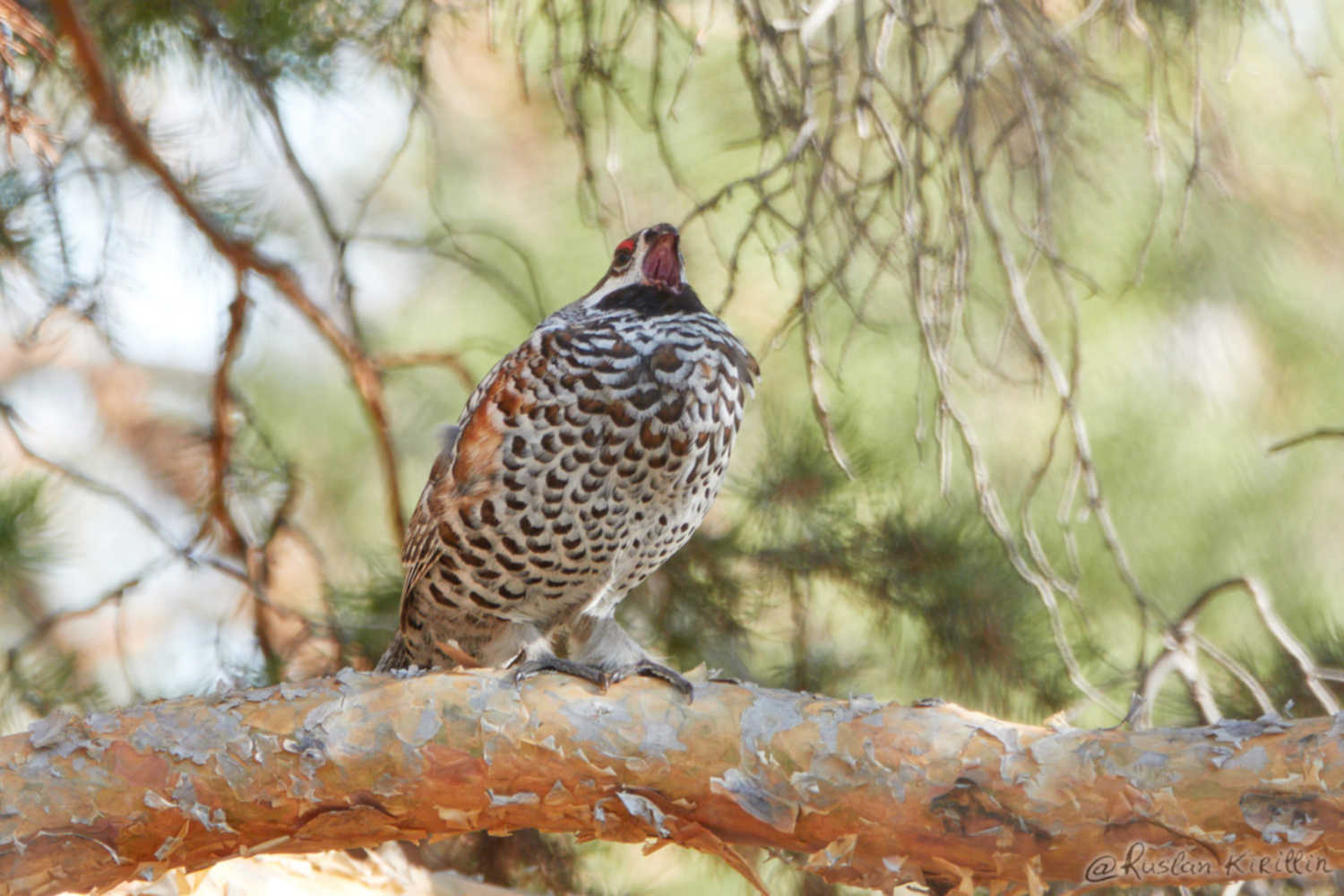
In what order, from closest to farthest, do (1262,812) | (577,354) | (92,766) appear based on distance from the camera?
(1262,812) → (92,766) → (577,354)

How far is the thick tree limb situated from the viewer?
172 centimetres

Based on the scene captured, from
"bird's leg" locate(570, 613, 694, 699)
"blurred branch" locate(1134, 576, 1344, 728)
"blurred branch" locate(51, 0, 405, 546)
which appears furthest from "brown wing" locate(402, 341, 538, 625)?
"blurred branch" locate(1134, 576, 1344, 728)

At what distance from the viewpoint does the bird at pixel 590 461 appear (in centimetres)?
238

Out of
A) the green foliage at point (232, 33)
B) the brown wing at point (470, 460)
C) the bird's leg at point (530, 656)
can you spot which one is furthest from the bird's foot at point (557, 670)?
the green foliage at point (232, 33)

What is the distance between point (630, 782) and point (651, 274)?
1074mm

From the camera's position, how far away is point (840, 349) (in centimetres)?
341

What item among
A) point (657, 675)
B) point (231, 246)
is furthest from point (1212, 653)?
point (231, 246)

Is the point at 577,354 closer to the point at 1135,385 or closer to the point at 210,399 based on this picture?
the point at 210,399

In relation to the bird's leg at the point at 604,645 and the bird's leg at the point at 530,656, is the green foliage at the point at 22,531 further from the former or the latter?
the bird's leg at the point at 604,645

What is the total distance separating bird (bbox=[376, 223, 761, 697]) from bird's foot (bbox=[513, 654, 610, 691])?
0.46ft

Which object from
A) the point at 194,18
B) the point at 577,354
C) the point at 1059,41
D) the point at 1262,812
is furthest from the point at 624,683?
the point at 194,18

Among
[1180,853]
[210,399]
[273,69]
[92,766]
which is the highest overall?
[273,69]

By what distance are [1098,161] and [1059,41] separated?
124 centimetres

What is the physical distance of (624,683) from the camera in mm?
1991
